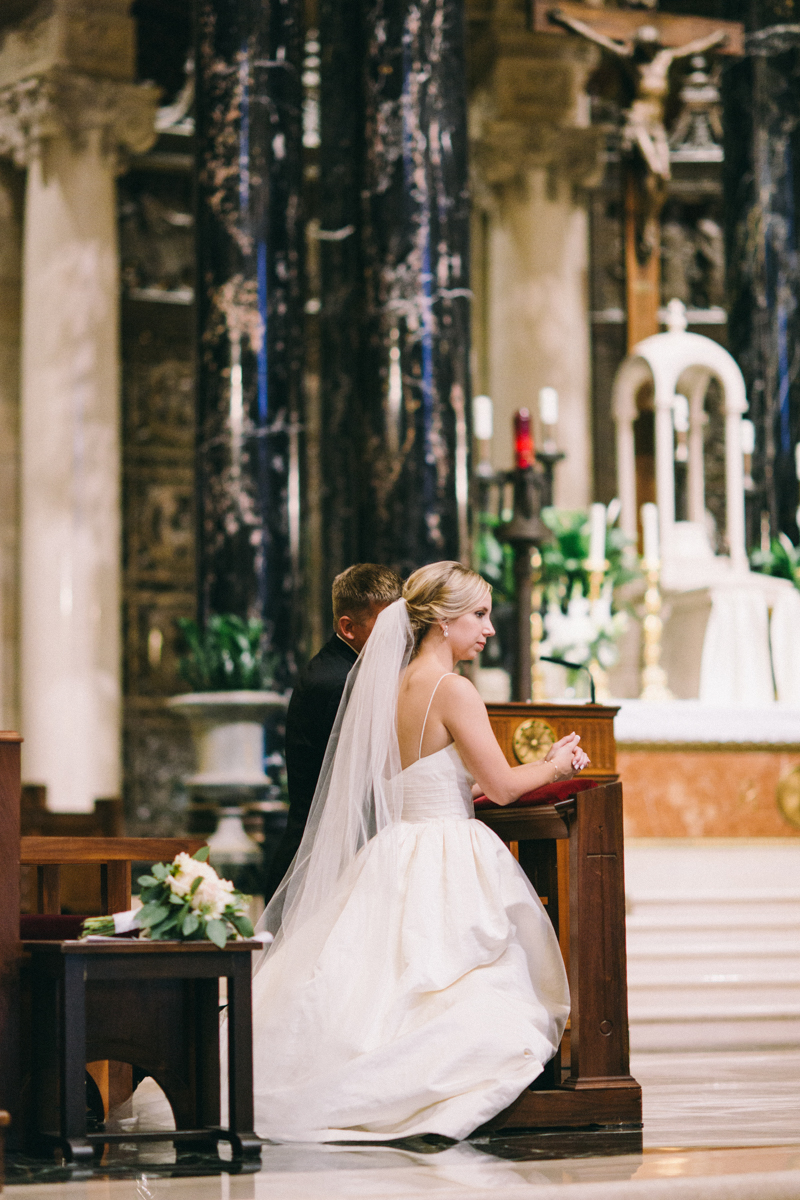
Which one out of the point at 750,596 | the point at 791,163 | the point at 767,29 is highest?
the point at 767,29

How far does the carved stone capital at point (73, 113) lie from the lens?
12.3m

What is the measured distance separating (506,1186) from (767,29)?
830 cm

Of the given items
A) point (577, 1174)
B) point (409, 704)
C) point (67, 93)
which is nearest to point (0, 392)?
point (67, 93)

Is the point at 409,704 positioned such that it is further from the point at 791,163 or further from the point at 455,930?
the point at 791,163

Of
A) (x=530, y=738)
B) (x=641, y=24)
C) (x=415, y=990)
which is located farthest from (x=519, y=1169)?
(x=641, y=24)

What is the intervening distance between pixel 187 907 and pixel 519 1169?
1024 millimetres

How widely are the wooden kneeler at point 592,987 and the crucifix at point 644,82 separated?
4999 mm

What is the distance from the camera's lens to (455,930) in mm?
4648

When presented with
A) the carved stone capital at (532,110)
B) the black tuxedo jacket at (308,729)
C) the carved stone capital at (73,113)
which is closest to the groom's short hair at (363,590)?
the black tuxedo jacket at (308,729)

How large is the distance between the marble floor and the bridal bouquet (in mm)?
546

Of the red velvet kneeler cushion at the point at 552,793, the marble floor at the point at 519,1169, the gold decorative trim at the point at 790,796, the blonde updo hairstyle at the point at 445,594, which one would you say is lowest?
the marble floor at the point at 519,1169

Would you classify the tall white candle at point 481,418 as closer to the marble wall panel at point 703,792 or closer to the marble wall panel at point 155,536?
the marble wall panel at point 703,792

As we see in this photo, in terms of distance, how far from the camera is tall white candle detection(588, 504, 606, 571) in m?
8.34

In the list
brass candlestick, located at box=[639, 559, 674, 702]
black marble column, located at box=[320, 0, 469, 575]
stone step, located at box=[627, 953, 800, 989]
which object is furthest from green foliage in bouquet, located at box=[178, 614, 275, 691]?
stone step, located at box=[627, 953, 800, 989]
